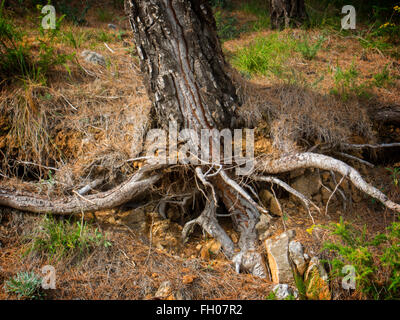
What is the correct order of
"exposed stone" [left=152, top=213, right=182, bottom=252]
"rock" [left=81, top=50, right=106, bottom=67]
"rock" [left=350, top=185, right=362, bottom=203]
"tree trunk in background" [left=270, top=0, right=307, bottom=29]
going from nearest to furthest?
1. "exposed stone" [left=152, top=213, right=182, bottom=252]
2. "rock" [left=350, top=185, right=362, bottom=203]
3. "rock" [left=81, top=50, right=106, bottom=67]
4. "tree trunk in background" [left=270, top=0, right=307, bottom=29]

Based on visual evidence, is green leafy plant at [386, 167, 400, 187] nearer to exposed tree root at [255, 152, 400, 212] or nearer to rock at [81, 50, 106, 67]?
exposed tree root at [255, 152, 400, 212]

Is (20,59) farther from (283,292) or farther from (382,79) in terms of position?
(382,79)

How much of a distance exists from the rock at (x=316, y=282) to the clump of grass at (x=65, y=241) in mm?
1682

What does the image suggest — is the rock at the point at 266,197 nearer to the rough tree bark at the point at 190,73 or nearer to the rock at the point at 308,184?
the rough tree bark at the point at 190,73

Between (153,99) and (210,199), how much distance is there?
1147mm

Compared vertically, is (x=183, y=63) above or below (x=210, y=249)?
above

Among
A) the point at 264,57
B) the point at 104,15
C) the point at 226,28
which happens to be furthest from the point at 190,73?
the point at 104,15

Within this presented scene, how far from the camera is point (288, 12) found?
4684 millimetres

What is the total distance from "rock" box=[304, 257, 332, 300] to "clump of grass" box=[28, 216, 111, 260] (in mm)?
1682

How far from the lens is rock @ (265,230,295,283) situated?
2.42 metres

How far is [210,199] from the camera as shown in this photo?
3.00m

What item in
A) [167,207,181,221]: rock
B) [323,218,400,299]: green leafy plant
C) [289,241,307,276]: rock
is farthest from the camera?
[167,207,181,221]: rock

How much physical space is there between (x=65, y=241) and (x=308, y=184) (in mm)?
2368

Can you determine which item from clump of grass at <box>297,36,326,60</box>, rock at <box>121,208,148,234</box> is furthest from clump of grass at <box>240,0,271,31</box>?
rock at <box>121,208,148,234</box>
